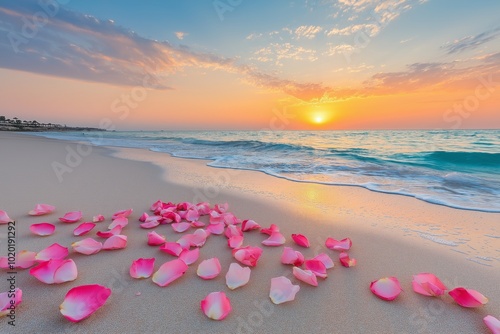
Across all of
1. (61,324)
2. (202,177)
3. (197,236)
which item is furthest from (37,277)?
(202,177)

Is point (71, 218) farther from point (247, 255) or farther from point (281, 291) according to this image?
point (281, 291)

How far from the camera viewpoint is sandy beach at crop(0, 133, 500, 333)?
1245mm

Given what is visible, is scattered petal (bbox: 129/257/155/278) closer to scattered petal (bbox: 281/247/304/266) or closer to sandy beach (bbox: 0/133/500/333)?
sandy beach (bbox: 0/133/500/333)

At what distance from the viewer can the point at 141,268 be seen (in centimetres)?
157

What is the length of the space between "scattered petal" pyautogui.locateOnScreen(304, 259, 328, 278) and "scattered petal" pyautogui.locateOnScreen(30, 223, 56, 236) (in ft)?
7.11

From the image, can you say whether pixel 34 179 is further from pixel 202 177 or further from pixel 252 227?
pixel 252 227

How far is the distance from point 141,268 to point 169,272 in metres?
0.19

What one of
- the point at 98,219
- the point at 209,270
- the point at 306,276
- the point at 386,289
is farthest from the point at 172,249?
the point at 386,289

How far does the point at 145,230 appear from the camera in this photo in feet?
7.74

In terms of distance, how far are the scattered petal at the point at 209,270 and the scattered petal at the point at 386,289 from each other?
0.97 meters

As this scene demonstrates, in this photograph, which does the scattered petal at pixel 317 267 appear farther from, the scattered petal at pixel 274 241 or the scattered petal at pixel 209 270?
the scattered petal at pixel 209 270

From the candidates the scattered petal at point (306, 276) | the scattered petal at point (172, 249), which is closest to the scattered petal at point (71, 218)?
the scattered petal at point (172, 249)

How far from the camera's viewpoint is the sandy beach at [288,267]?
1.25 meters

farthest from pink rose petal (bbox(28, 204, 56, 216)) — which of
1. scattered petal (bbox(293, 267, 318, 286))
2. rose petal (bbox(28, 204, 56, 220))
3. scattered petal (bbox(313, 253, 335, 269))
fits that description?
scattered petal (bbox(313, 253, 335, 269))
